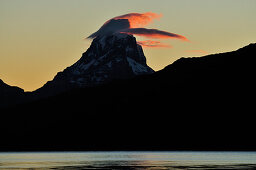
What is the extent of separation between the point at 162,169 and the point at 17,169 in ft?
102

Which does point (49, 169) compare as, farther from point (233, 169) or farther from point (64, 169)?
point (233, 169)

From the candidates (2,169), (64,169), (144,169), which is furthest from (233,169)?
(2,169)

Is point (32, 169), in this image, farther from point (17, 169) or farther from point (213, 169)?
point (213, 169)

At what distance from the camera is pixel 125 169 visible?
107125 mm

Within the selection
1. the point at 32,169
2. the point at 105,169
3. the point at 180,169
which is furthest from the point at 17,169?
the point at 180,169

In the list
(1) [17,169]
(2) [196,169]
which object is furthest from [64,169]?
(2) [196,169]

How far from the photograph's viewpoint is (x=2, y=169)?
114m

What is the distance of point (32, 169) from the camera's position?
11206cm

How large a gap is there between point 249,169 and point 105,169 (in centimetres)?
2831

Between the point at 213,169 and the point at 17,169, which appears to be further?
the point at 17,169

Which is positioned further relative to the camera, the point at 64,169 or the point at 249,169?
the point at 64,169

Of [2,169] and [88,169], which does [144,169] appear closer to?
[88,169]

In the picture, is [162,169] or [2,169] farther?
[2,169]

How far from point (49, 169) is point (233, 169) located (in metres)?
37.4
